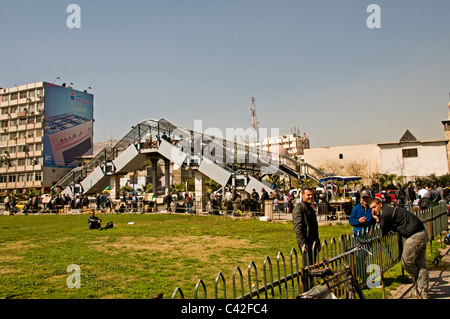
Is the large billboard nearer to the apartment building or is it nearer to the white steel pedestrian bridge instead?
the apartment building

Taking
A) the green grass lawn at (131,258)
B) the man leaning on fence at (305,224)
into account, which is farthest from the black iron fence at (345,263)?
the green grass lawn at (131,258)

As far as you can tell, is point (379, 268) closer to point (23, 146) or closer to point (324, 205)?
point (324, 205)

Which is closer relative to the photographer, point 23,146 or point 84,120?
point 23,146

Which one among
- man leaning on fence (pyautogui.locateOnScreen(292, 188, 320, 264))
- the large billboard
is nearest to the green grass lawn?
man leaning on fence (pyautogui.locateOnScreen(292, 188, 320, 264))

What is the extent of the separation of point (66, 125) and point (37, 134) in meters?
5.78

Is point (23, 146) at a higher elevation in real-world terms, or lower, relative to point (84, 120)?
lower

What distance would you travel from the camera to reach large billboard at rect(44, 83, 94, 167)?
2787 inches

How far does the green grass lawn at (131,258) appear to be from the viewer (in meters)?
7.08

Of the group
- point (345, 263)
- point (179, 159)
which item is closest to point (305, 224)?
point (345, 263)

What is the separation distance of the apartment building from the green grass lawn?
60.3m

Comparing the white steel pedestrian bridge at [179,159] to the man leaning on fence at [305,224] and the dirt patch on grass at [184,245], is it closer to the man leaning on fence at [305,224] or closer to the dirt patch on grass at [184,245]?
the dirt patch on grass at [184,245]
